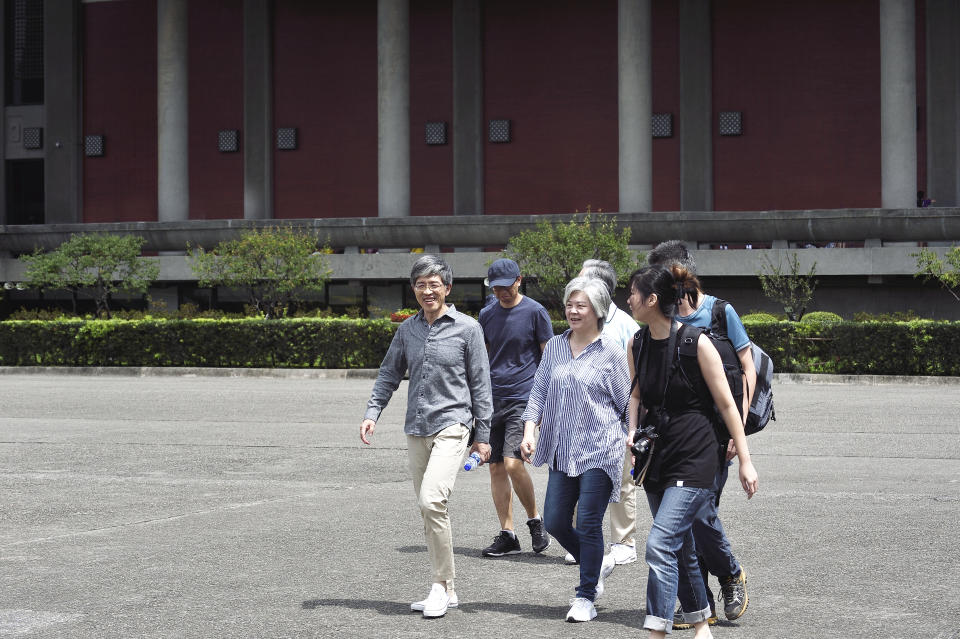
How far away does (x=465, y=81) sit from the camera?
38.8m

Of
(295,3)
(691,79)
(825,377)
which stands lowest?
(825,377)

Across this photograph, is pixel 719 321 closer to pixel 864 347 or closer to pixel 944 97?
pixel 864 347

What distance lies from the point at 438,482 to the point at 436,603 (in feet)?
2.14


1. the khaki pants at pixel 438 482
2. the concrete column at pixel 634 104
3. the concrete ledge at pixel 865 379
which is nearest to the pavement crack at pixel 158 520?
the khaki pants at pixel 438 482

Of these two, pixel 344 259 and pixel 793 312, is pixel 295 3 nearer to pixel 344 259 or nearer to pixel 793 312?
pixel 344 259

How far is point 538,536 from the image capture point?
8.02 m

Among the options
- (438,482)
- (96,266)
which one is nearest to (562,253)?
(96,266)

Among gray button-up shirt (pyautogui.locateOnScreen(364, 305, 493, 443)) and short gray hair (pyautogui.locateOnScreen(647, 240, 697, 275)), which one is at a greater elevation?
short gray hair (pyautogui.locateOnScreen(647, 240, 697, 275))

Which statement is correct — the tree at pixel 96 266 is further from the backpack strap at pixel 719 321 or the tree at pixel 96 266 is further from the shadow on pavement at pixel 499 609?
the backpack strap at pixel 719 321

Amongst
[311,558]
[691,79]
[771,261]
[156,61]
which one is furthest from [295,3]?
[311,558]

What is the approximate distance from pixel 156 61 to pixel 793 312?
24461 mm

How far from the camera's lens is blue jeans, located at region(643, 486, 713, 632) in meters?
5.30

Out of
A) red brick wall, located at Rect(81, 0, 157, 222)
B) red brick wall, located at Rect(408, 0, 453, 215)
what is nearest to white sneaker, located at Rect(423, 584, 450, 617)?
red brick wall, located at Rect(408, 0, 453, 215)

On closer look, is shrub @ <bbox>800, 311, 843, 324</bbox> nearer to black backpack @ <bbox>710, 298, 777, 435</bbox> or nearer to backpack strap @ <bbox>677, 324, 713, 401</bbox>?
black backpack @ <bbox>710, 298, 777, 435</bbox>
